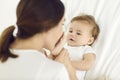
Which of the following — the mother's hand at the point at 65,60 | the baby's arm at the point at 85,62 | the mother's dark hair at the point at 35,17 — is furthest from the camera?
the baby's arm at the point at 85,62

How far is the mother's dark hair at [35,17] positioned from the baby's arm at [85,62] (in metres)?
0.32

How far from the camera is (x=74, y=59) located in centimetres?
112

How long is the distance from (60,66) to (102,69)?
1.25ft

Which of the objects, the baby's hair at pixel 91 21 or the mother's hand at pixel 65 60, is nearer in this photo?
the mother's hand at pixel 65 60

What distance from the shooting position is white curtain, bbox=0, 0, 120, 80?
3.69ft

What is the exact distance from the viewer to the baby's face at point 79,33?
1.14m

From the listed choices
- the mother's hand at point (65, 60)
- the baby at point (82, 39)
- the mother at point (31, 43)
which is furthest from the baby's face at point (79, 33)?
the mother at point (31, 43)

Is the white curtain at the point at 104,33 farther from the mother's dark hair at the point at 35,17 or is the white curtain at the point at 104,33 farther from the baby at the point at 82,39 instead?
the mother's dark hair at the point at 35,17

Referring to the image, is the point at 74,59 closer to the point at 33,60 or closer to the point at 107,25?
the point at 107,25

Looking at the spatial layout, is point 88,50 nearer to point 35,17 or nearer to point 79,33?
point 79,33

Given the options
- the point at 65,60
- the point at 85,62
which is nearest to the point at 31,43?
the point at 65,60

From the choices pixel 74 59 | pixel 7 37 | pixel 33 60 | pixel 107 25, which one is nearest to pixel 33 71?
pixel 33 60

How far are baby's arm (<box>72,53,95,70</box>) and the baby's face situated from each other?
0.07 metres

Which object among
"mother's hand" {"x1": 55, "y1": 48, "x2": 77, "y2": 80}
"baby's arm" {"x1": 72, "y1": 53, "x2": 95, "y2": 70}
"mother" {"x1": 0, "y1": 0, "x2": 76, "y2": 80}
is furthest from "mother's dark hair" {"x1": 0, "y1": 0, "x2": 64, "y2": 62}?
"baby's arm" {"x1": 72, "y1": 53, "x2": 95, "y2": 70}
